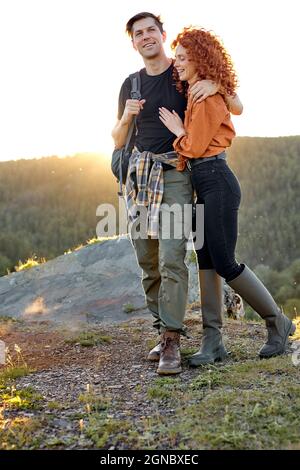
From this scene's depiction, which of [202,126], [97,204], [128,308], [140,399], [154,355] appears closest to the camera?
[140,399]

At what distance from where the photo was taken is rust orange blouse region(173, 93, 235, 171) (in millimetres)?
4043

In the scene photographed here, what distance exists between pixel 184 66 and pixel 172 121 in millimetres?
377

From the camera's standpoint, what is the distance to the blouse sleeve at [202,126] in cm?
404

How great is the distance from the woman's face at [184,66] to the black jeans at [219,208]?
2.00 feet

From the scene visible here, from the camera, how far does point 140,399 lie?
3.68m

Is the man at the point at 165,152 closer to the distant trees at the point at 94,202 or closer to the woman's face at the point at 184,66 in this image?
the woman's face at the point at 184,66

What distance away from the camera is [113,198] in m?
22.2

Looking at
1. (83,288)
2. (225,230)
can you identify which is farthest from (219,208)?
(83,288)

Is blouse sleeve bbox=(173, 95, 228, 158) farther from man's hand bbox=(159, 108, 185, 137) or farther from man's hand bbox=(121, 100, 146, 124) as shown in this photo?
man's hand bbox=(121, 100, 146, 124)

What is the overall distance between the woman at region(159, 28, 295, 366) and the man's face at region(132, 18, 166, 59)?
145mm

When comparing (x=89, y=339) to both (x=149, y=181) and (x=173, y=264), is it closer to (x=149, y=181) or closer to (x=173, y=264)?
(x=173, y=264)

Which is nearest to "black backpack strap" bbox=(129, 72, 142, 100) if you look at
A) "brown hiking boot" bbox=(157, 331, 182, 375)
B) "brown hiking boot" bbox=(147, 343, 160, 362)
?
"brown hiking boot" bbox=(157, 331, 182, 375)

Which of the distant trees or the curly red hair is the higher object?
the curly red hair

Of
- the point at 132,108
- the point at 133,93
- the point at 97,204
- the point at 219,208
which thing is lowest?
the point at 97,204
